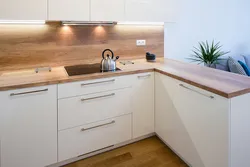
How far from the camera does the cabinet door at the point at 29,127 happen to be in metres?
1.61

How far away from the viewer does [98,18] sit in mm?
2148

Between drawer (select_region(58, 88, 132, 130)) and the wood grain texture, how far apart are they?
42 cm

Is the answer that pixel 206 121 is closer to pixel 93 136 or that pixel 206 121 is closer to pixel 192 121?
pixel 192 121

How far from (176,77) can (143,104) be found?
0.56 metres

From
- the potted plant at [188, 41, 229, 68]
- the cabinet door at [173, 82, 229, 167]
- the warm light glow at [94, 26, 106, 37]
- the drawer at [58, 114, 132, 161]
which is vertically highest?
the warm light glow at [94, 26, 106, 37]

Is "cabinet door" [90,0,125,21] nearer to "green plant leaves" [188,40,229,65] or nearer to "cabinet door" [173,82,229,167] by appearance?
"cabinet door" [173,82,229,167]

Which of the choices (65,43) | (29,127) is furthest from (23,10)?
(29,127)

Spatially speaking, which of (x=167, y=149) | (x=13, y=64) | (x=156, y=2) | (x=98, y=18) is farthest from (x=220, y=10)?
(x=13, y=64)

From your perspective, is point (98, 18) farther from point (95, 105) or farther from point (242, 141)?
point (242, 141)

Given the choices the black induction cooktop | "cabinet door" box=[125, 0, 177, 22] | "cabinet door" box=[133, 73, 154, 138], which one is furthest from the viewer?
"cabinet door" box=[125, 0, 177, 22]

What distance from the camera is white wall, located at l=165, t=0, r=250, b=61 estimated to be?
10.3 ft

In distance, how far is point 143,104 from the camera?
7.33 feet

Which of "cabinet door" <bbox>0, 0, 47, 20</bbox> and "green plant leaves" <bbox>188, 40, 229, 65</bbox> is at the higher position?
"cabinet door" <bbox>0, 0, 47, 20</bbox>

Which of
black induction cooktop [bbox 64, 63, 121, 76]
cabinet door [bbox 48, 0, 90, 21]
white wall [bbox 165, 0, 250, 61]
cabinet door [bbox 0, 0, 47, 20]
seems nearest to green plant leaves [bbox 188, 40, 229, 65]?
white wall [bbox 165, 0, 250, 61]
